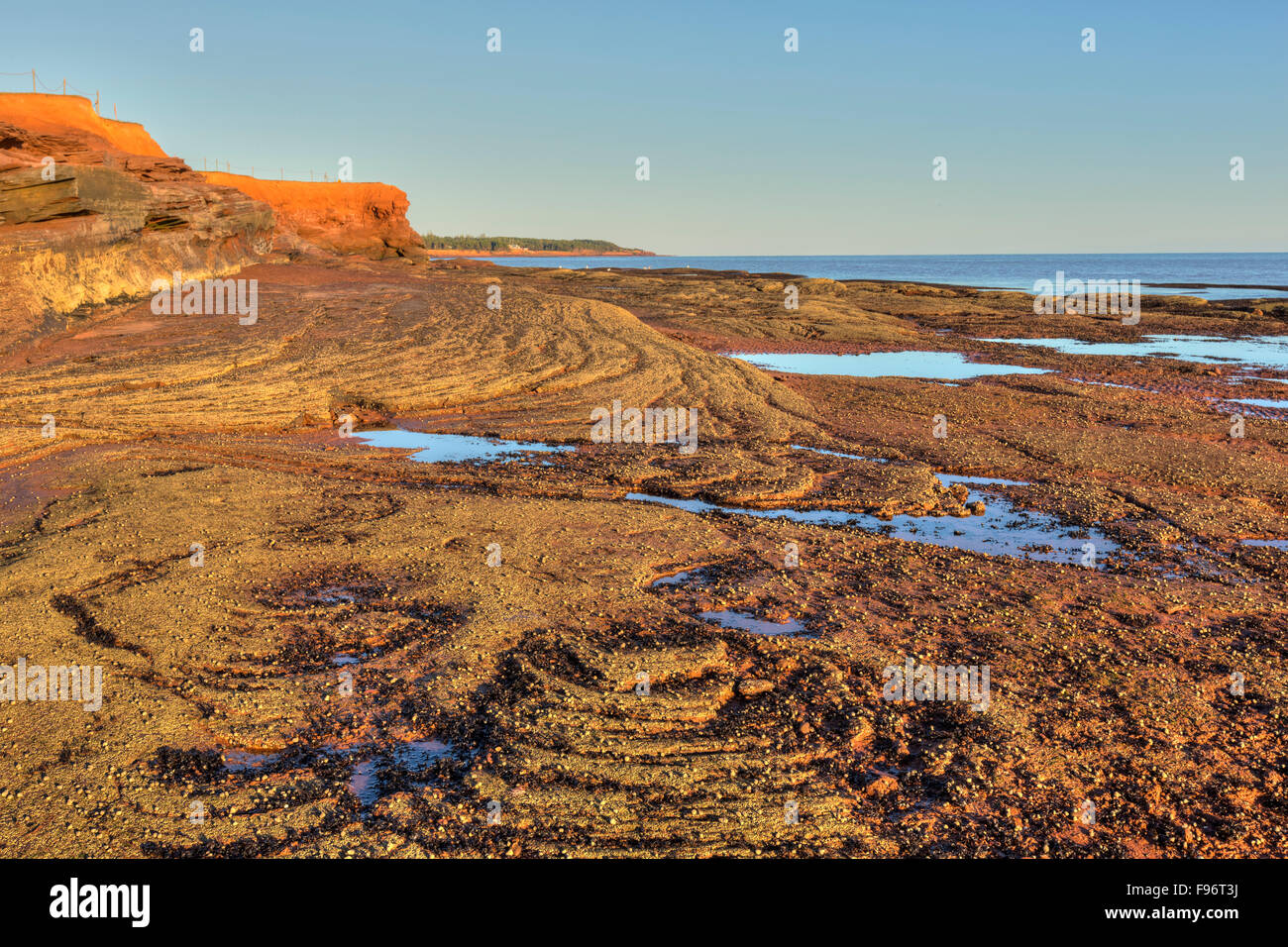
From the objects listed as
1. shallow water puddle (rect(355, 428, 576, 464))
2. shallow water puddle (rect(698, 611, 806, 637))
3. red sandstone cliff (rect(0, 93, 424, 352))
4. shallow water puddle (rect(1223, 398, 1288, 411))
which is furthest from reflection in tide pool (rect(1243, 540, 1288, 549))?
red sandstone cliff (rect(0, 93, 424, 352))

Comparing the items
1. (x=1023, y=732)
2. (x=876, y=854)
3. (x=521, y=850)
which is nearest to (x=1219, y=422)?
(x=1023, y=732)

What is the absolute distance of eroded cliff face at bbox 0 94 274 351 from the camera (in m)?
19.3

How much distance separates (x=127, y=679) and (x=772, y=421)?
11.4 meters

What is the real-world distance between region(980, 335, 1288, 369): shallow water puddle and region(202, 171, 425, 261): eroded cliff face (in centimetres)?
5090

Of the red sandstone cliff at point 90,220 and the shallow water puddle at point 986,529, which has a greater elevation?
the red sandstone cliff at point 90,220

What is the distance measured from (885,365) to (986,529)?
15.2m

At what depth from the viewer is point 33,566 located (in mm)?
7379

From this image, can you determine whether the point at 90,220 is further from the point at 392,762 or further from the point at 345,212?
the point at 345,212

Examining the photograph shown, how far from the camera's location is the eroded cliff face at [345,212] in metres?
62.9

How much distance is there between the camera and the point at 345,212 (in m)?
66.5

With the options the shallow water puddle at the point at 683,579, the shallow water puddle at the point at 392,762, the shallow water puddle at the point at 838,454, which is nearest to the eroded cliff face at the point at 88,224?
the shallow water puddle at the point at 838,454

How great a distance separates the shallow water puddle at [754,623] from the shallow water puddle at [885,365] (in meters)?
15.1

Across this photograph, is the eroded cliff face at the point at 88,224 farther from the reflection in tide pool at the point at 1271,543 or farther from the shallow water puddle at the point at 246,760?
the reflection in tide pool at the point at 1271,543

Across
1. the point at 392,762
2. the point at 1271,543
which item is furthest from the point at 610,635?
the point at 1271,543
